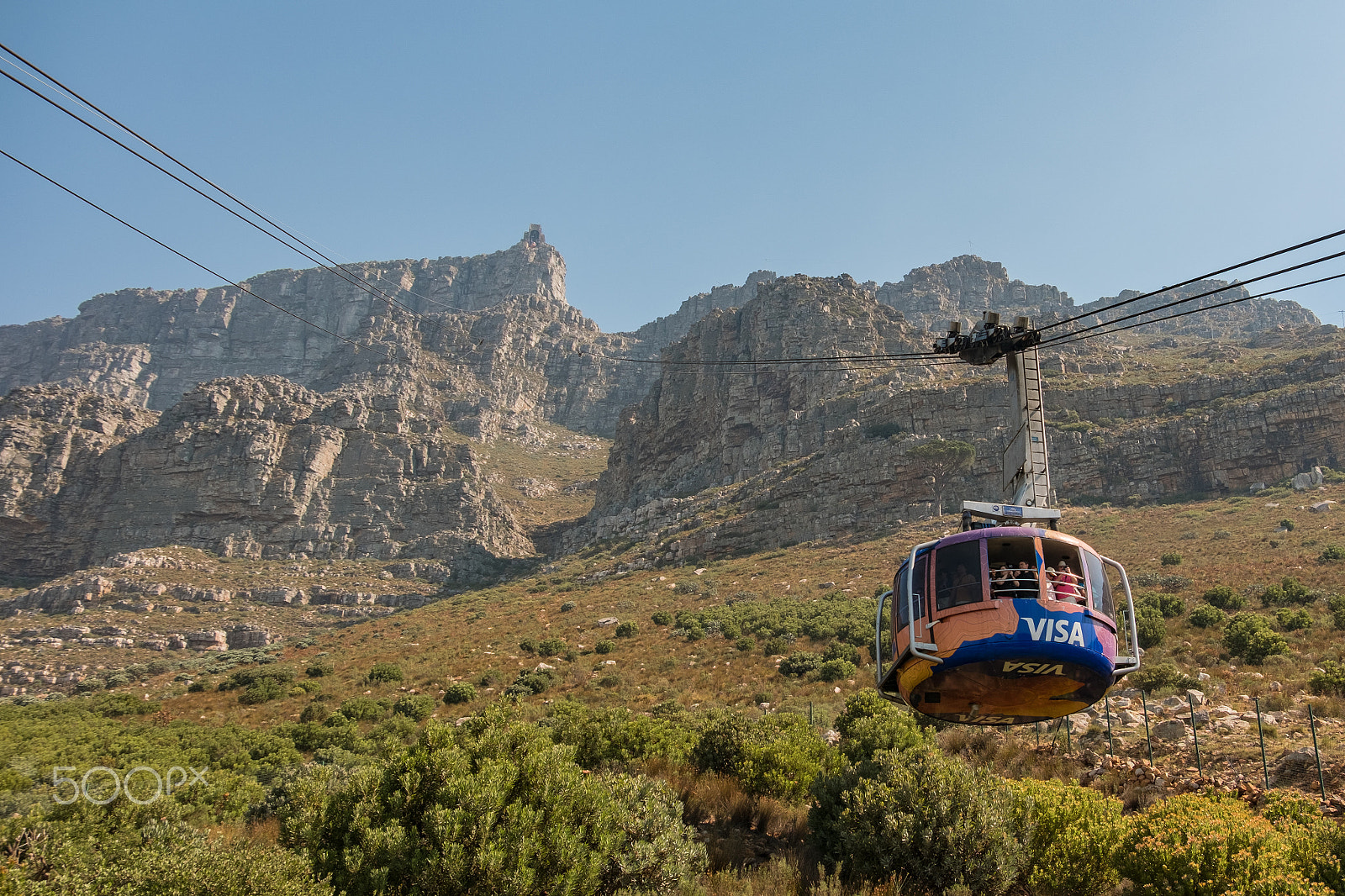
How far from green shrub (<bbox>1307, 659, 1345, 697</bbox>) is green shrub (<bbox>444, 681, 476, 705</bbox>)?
26526 mm

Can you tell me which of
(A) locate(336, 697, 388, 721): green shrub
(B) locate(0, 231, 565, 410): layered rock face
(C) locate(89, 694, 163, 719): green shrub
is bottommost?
(C) locate(89, 694, 163, 719): green shrub

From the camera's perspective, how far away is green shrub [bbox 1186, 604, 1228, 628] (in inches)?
937

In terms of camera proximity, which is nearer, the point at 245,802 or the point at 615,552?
the point at 245,802

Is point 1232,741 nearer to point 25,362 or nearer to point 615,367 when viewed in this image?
point 615,367

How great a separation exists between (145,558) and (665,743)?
78740 mm

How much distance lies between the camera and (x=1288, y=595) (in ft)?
82.4

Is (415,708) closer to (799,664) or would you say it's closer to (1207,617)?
(799,664)

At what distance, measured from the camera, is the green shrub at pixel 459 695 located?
91.5 ft

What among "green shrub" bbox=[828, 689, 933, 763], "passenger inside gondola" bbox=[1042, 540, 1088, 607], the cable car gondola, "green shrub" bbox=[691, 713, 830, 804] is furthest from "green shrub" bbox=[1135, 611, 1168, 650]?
"passenger inside gondola" bbox=[1042, 540, 1088, 607]

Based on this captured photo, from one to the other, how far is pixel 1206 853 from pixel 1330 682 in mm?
11760

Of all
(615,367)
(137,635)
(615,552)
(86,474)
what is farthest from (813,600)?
(615,367)

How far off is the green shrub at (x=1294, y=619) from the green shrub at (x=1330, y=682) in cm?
582

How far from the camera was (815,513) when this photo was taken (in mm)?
62562

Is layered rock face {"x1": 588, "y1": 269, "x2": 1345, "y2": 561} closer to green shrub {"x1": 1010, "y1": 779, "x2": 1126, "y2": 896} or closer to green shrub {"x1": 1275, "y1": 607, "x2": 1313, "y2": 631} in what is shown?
green shrub {"x1": 1275, "y1": 607, "x2": 1313, "y2": 631}
